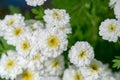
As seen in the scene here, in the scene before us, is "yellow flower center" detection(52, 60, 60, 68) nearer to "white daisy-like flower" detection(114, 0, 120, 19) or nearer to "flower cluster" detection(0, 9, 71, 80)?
"flower cluster" detection(0, 9, 71, 80)

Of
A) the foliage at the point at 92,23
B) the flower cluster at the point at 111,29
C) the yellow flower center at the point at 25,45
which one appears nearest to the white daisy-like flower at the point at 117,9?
the flower cluster at the point at 111,29

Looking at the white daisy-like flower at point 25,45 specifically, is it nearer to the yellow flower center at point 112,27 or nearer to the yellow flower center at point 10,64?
the yellow flower center at point 10,64

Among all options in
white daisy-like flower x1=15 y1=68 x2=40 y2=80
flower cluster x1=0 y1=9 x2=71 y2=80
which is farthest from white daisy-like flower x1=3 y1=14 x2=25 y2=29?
white daisy-like flower x1=15 y1=68 x2=40 y2=80

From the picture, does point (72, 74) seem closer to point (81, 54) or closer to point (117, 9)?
point (81, 54)

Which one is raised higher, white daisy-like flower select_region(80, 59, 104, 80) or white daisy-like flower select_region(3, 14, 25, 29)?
white daisy-like flower select_region(3, 14, 25, 29)

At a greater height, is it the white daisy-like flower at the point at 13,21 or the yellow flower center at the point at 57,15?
the white daisy-like flower at the point at 13,21
